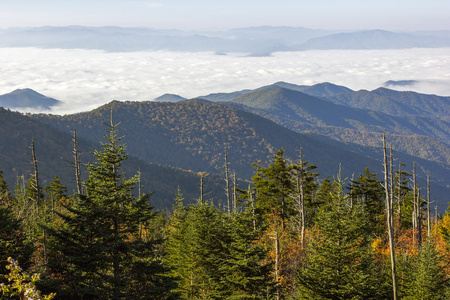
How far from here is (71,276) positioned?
17.3m

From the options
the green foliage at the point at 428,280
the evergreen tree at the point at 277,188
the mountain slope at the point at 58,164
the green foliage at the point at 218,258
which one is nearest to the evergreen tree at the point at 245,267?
the green foliage at the point at 218,258

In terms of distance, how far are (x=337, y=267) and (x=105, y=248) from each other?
12.1 m

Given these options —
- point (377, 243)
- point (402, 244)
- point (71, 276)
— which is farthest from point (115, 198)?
point (402, 244)

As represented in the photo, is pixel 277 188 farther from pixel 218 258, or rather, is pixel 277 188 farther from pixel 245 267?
pixel 245 267

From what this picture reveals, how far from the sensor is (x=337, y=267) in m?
22.4

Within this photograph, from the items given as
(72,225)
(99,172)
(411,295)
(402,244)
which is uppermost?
(99,172)

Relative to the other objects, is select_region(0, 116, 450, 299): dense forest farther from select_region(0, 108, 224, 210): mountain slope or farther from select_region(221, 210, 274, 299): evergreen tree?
select_region(0, 108, 224, 210): mountain slope

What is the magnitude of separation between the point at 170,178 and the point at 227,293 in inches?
6148

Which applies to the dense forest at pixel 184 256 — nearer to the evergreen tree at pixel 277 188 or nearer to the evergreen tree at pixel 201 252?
the evergreen tree at pixel 201 252

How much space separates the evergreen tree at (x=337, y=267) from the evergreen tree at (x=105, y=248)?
7757mm

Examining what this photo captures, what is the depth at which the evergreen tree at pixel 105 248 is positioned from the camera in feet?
56.8

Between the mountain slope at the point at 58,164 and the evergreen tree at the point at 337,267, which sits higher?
the evergreen tree at the point at 337,267

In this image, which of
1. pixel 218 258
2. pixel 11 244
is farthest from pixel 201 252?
pixel 11 244

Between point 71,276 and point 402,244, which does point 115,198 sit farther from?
point 402,244
